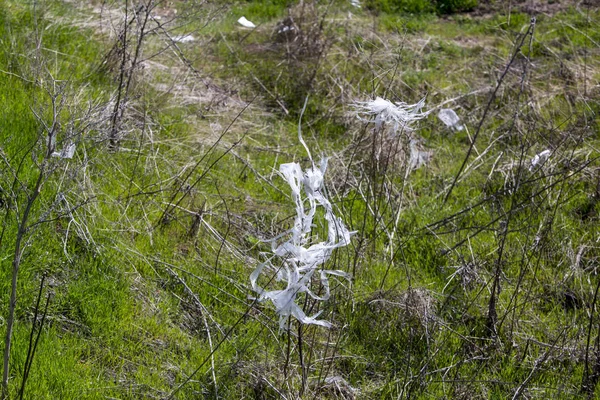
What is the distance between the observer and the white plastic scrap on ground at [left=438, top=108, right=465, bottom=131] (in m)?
5.78

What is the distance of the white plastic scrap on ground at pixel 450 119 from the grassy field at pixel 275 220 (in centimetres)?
7

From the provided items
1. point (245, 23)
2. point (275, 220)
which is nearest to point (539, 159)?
point (275, 220)

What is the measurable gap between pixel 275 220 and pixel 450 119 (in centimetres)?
214

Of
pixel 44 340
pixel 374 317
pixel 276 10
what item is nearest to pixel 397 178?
pixel 374 317

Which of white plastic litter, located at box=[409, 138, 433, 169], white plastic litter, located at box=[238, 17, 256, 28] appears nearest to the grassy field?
white plastic litter, located at box=[409, 138, 433, 169]

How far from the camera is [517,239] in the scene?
4270 mm

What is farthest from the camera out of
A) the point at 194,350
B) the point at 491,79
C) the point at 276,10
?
the point at 276,10

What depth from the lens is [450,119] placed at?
5.80 meters

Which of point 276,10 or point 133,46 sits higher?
point 133,46

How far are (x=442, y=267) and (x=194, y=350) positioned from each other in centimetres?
139

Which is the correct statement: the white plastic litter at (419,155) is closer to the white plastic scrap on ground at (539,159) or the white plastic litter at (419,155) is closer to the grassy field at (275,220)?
the grassy field at (275,220)

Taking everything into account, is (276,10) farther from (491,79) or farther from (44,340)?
(44,340)

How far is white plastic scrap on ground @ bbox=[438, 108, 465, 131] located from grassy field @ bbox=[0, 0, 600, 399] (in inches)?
2.6

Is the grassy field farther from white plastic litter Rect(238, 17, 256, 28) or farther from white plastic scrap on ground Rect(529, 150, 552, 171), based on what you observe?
white plastic litter Rect(238, 17, 256, 28)
